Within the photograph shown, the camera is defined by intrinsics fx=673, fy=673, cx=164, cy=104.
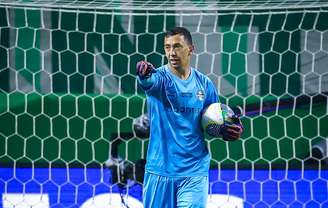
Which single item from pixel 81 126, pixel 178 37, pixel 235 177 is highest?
pixel 178 37

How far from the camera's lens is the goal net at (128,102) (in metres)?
4.54

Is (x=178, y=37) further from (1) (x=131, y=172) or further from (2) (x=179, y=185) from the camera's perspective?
(1) (x=131, y=172)

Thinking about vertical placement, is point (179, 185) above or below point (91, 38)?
below

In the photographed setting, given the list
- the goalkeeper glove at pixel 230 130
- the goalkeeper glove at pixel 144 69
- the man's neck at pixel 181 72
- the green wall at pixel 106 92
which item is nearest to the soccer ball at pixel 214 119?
the goalkeeper glove at pixel 230 130

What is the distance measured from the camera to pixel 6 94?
4523mm

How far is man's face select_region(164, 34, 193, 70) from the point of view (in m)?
3.33

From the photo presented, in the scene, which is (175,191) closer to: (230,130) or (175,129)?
(175,129)

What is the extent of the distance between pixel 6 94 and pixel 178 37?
1656mm

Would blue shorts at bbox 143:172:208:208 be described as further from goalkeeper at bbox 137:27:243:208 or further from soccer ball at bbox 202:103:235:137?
soccer ball at bbox 202:103:235:137

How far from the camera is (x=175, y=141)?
332 cm

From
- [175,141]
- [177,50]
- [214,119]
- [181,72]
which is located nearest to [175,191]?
[175,141]

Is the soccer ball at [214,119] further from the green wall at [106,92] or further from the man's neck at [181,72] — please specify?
the green wall at [106,92]

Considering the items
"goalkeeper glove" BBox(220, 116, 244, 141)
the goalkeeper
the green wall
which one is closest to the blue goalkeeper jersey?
the goalkeeper

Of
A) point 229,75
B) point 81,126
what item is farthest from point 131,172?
point 229,75
